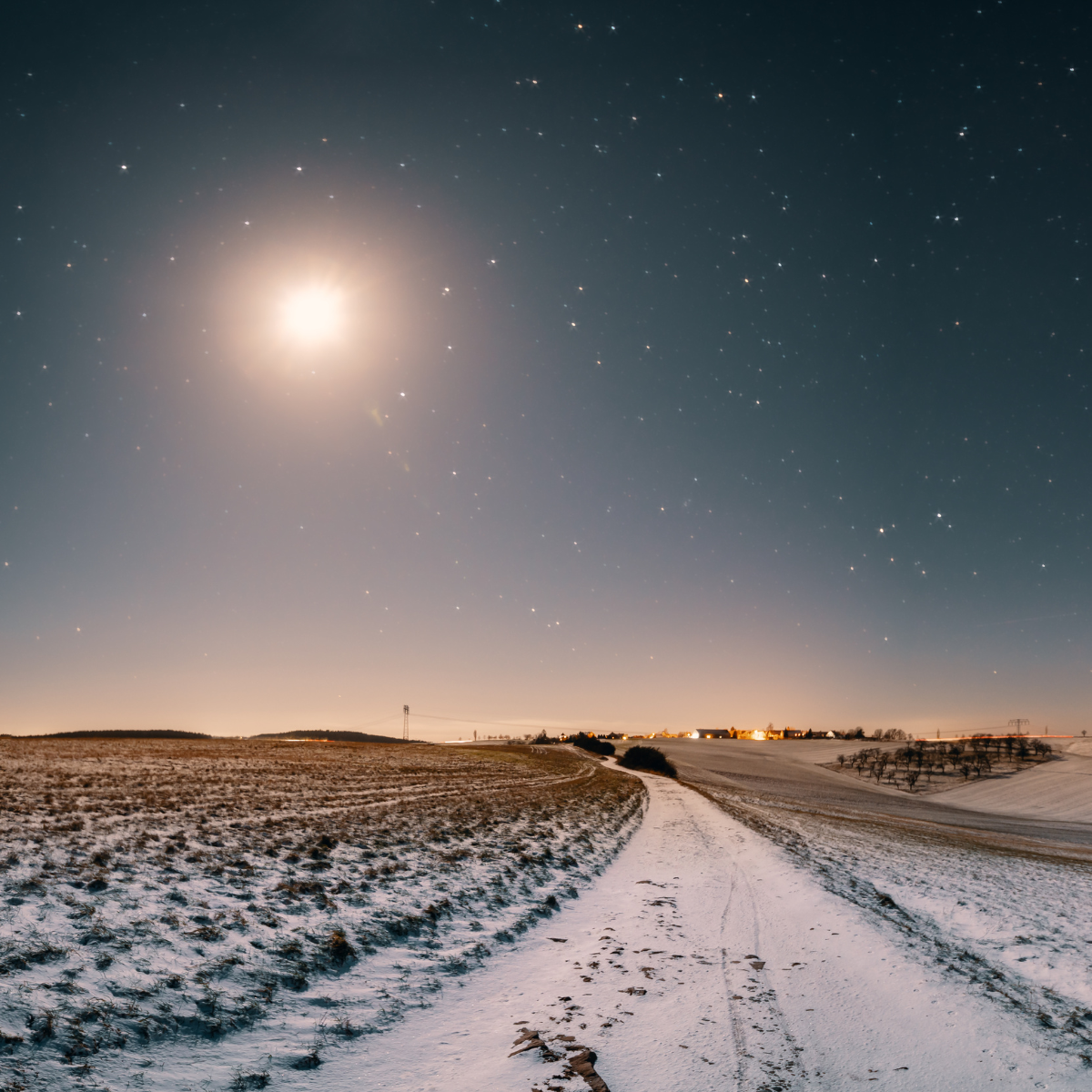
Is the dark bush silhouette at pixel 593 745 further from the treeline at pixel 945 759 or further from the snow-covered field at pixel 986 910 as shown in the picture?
the snow-covered field at pixel 986 910

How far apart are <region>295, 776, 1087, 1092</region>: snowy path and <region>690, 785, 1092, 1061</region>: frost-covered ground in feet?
1.44

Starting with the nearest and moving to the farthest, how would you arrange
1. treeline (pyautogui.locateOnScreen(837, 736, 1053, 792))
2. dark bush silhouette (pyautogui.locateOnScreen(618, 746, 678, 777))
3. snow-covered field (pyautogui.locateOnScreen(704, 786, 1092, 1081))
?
snow-covered field (pyautogui.locateOnScreen(704, 786, 1092, 1081)) → dark bush silhouette (pyautogui.locateOnScreen(618, 746, 678, 777)) → treeline (pyautogui.locateOnScreen(837, 736, 1053, 792))

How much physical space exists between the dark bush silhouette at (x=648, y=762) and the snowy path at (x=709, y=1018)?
182 ft

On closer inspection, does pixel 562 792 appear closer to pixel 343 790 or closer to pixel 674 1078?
pixel 343 790

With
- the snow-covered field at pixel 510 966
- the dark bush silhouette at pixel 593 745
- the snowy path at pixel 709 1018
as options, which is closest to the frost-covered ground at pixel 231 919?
the snow-covered field at pixel 510 966

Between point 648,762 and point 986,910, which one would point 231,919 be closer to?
point 986,910

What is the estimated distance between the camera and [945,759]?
294 feet

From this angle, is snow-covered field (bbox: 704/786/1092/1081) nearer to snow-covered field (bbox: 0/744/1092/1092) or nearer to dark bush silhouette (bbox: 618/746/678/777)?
snow-covered field (bbox: 0/744/1092/1092)

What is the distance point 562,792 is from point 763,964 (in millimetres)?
20484

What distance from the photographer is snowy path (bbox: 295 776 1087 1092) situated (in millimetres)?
4730

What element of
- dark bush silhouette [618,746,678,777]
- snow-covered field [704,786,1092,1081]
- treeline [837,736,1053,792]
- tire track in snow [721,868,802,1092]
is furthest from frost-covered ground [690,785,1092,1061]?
treeline [837,736,1053,792]

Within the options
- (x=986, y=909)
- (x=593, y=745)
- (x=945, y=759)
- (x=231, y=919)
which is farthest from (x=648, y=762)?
(x=231, y=919)

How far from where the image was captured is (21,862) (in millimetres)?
8156

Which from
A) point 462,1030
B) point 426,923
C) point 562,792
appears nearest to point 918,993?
point 462,1030
